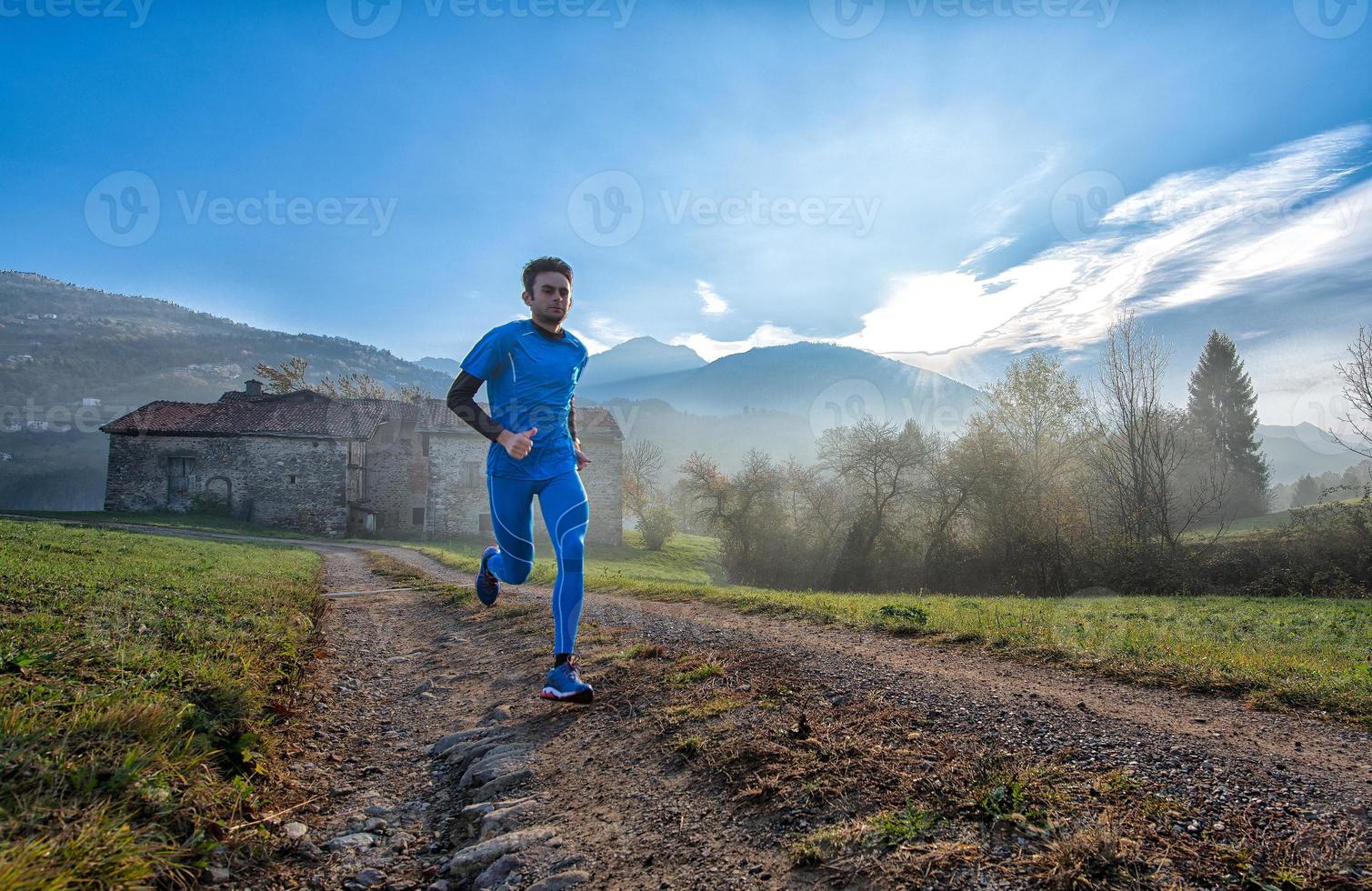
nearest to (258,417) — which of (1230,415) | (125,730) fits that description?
(125,730)

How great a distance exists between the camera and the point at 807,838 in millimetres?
1920

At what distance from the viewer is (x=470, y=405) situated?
429 cm

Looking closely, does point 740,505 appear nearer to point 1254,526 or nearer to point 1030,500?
point 1030,500

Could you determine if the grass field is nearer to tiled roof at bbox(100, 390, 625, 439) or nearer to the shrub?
the shrub

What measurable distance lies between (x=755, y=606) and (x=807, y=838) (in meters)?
5.70

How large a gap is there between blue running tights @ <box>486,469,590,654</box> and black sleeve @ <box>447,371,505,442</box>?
0.41m

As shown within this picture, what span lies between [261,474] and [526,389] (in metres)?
42.5

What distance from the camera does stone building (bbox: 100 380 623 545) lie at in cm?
3722

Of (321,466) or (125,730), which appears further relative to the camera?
(321,466)

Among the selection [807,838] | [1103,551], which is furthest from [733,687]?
[1103,551]

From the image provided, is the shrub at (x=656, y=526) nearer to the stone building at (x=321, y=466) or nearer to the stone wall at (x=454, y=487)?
the stone building at (x=321, y=466)

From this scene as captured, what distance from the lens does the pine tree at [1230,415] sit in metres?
46.0

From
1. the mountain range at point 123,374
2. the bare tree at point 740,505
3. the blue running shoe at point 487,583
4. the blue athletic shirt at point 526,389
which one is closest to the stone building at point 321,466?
the bare tree at point 740,505

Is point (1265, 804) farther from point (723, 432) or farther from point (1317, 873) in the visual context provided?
point (723, 432)
